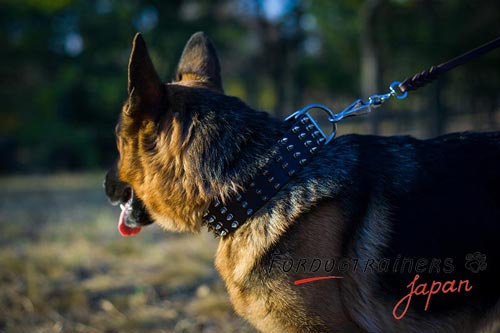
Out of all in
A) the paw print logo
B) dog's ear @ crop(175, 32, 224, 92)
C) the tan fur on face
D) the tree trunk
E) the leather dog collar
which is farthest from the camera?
the tree trunk

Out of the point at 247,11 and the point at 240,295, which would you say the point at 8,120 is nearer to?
the point at 247,11

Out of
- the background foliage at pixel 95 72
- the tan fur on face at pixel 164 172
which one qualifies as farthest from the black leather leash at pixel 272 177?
the background foliage at pixel 95 72

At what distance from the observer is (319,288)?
2031 mm

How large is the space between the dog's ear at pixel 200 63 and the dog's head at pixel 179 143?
272 millimetres

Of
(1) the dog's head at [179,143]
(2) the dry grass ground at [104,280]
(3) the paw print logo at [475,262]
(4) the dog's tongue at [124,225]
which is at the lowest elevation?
(2) the dry grass ground at [104,280]

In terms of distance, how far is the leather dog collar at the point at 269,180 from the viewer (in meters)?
2.21

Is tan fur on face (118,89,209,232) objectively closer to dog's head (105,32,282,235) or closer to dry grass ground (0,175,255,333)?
dog's head (105,32,282,235)

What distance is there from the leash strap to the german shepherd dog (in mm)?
481

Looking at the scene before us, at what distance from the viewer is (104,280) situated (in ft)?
15.2

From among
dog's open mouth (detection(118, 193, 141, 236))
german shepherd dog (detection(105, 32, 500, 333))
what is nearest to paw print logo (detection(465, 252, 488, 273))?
german shepherd dog (detection(105, 32, 500, 333))

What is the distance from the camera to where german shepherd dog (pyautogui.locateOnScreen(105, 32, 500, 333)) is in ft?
6.64

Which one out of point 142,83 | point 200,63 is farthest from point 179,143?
point 200,63

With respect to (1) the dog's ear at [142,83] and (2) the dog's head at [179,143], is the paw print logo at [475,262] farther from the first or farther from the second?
(1) the dog's ear at [142,83]

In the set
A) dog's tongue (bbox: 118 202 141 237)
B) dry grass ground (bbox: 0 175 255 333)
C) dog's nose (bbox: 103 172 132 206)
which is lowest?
dry grass ground (bbox: 0 175 255 333)
